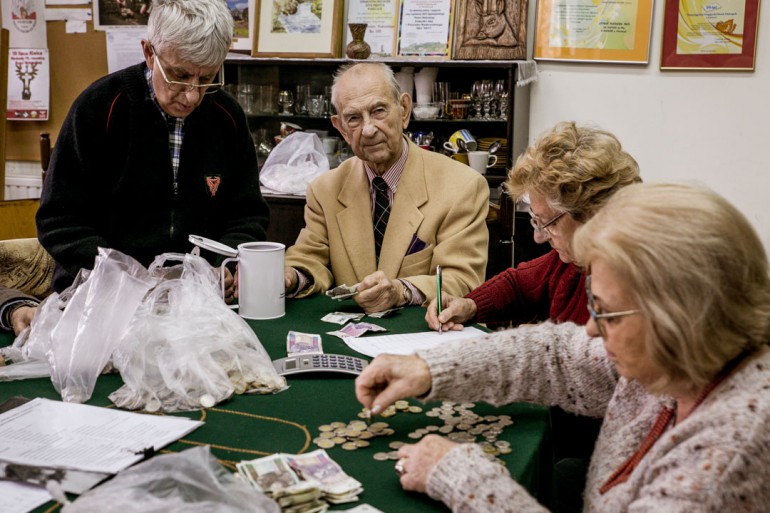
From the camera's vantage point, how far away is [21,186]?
5.51 meters

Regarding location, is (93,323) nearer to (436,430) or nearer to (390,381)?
(390,381)

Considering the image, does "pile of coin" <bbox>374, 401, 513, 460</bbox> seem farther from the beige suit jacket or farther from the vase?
the vase

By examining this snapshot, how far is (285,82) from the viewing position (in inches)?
198

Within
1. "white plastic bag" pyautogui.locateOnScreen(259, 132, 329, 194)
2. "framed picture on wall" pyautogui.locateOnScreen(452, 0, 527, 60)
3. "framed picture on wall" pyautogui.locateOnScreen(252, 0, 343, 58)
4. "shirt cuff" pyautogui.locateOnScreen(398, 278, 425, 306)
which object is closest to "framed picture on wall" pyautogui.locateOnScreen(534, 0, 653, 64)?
"framed picture on wall" pyautogui.locateOnScreen(452, 0, 527, 60)

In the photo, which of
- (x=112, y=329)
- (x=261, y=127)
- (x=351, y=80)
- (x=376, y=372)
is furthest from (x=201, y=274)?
(x=261, y=127)

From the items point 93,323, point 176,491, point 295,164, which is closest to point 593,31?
point 295,164

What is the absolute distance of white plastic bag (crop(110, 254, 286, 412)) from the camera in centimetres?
165

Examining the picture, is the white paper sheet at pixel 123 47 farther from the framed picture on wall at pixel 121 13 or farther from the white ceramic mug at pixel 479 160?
the white ceramic mug at pixel 479 160

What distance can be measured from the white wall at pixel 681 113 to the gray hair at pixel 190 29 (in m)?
2.61

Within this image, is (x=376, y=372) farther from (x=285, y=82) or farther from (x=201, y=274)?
(x=285, y=82)

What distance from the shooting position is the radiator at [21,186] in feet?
18.0

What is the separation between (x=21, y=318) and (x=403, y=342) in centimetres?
103

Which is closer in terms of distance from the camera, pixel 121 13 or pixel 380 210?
pixel 380 210

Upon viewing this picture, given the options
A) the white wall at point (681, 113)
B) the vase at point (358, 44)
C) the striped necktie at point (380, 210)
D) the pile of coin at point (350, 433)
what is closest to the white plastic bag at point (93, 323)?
the pile of coin at point (350, 433)
